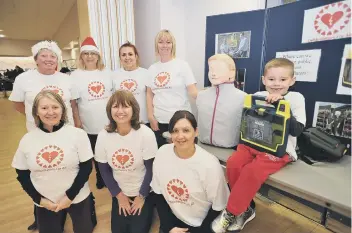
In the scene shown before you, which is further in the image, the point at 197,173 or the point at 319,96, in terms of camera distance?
the point at 319,96

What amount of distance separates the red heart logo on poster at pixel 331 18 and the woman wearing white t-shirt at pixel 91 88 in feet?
5.58

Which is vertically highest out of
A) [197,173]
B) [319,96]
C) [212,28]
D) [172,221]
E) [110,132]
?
[212,28]

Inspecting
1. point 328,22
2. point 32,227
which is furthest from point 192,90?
point 32,227

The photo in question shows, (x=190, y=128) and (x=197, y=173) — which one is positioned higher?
(x=190, y=128)

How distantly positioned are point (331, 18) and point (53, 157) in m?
1.89

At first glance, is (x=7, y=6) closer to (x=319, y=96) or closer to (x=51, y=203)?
(x=51, y=203)

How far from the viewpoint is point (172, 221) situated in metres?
1.40

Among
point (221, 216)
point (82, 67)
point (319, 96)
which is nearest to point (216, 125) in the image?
point (221, 216)

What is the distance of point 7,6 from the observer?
562 cm

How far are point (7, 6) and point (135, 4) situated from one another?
185 inches

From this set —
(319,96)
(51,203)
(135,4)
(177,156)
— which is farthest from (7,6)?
A: (319,96)

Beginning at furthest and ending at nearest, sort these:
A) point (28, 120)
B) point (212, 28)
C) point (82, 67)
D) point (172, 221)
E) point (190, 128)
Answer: point (212, 28) < point (82, 67) < point (28, 120) < point (172, 221) < point (190, 128)

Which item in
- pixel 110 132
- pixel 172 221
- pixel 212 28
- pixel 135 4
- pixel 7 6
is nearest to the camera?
pixel 172 221

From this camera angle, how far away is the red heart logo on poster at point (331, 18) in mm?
1374
